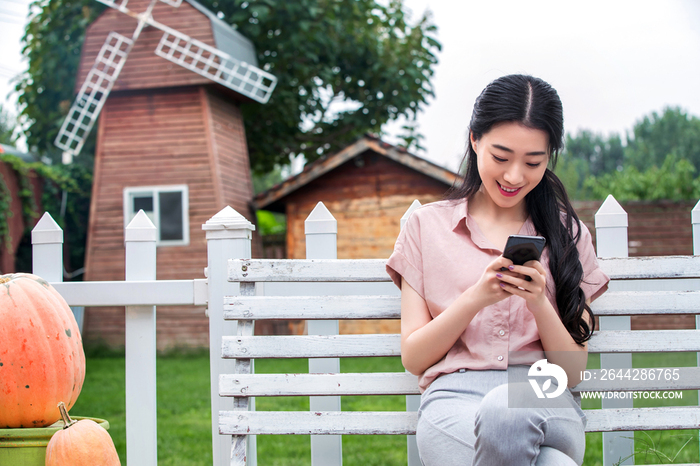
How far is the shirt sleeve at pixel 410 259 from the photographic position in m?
1.76

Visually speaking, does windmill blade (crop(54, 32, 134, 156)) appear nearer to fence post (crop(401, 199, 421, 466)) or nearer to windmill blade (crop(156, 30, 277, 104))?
windmill blade (crop(156, 30, 277, 104))

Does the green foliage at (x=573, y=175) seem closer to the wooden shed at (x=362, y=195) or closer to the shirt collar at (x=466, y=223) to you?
the wooden shed at (x=362, y=195)

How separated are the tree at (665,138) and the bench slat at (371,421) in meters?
45.3

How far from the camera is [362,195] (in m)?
11.3

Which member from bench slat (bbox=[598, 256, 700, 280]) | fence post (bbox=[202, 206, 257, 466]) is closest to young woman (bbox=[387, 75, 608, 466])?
bench slat (bbox=[598, 256, 700, 280])

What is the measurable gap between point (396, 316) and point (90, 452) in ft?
3.40

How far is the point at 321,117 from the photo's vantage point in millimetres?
15047

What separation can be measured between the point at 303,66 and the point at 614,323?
1193 cm

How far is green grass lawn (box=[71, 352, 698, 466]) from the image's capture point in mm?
3654

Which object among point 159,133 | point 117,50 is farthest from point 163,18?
point 159,133

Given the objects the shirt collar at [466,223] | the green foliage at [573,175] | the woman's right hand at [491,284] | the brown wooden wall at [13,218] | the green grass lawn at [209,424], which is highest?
the green foliage at [573,175]

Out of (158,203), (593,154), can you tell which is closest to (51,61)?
(158,203)

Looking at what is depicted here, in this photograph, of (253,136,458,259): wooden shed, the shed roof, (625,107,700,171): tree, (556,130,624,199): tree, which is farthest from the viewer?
(556,130,624,199): tree

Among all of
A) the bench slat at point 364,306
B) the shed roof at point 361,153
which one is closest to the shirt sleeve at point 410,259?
the bench slat at point 364,306
